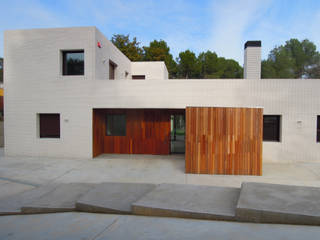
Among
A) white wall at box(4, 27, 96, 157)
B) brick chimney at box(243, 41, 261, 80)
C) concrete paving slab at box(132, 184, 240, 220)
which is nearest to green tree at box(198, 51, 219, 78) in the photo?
brick chimney at box(243, 41, 261, 80)

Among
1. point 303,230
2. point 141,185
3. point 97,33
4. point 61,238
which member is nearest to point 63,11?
point 97,33

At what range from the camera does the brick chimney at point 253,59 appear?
10.8 metres

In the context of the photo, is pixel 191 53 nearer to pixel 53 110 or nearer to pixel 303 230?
pixel 53 110

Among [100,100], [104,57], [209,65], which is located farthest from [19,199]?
[209,65]

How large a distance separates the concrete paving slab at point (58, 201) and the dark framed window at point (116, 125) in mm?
5291

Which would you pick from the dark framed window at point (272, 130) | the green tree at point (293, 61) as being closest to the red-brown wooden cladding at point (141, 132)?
the dark framed window at point (272, 130)

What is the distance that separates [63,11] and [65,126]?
6615mm

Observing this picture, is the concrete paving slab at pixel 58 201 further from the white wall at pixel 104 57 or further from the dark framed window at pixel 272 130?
the dark framed window at pixel 272 130

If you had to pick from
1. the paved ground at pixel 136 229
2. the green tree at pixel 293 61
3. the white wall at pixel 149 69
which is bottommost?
the paved ground at pixel 136 229

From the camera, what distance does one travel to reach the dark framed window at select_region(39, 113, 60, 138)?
1048 cm

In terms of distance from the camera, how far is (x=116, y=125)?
36.3 feet

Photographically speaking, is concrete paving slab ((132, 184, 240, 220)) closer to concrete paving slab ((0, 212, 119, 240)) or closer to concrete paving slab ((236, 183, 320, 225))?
concrete paving slab ((236, 183, 320, 225))

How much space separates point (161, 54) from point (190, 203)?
28.6 m

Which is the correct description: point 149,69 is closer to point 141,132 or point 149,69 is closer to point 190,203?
point 141,132
